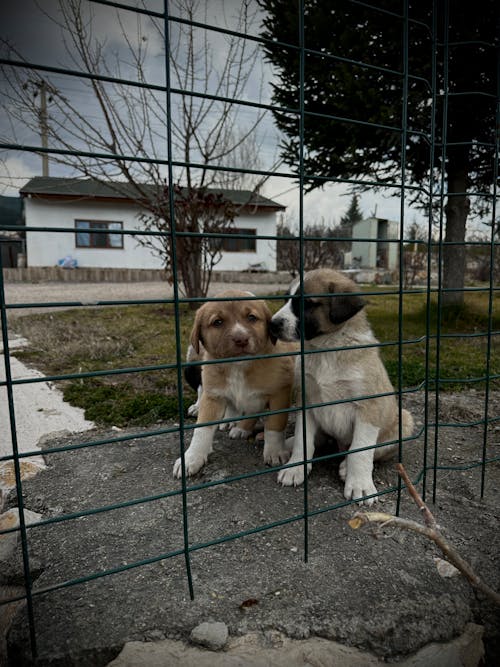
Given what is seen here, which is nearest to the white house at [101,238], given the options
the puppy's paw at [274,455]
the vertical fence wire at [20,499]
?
the puppy's paw at [274,455]

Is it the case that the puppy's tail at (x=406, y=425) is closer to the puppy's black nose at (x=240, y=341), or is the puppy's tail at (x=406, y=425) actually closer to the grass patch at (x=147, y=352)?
the grass patch at (x=147, y=352)

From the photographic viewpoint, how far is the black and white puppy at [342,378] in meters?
2.46

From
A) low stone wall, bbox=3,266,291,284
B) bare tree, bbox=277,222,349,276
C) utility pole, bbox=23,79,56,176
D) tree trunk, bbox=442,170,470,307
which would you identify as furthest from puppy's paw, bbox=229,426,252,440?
low stone wall, bbox=3,266,291,284

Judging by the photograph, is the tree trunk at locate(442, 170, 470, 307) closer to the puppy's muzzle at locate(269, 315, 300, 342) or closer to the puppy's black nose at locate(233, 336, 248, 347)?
the puppy's muzzle at locate(269, 315, 300, 342)

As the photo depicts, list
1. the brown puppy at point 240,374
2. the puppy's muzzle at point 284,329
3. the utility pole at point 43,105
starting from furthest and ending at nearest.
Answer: the utility pole at point 43,105 → the brown puppy at point 240,374 → the puppy's muzzle at point 284,329

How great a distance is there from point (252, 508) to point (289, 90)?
810 centimetres

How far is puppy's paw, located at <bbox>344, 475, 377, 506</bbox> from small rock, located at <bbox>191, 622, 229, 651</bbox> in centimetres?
103

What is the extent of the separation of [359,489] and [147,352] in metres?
4.86

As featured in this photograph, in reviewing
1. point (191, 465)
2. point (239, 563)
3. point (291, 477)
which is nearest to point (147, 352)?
point (191, 465)

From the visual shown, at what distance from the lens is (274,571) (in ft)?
6.21

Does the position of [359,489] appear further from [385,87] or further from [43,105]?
[43,105]

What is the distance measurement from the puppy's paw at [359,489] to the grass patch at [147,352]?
27.9 inches

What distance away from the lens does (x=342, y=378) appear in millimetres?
2518

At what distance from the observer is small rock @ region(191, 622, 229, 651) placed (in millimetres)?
1564
